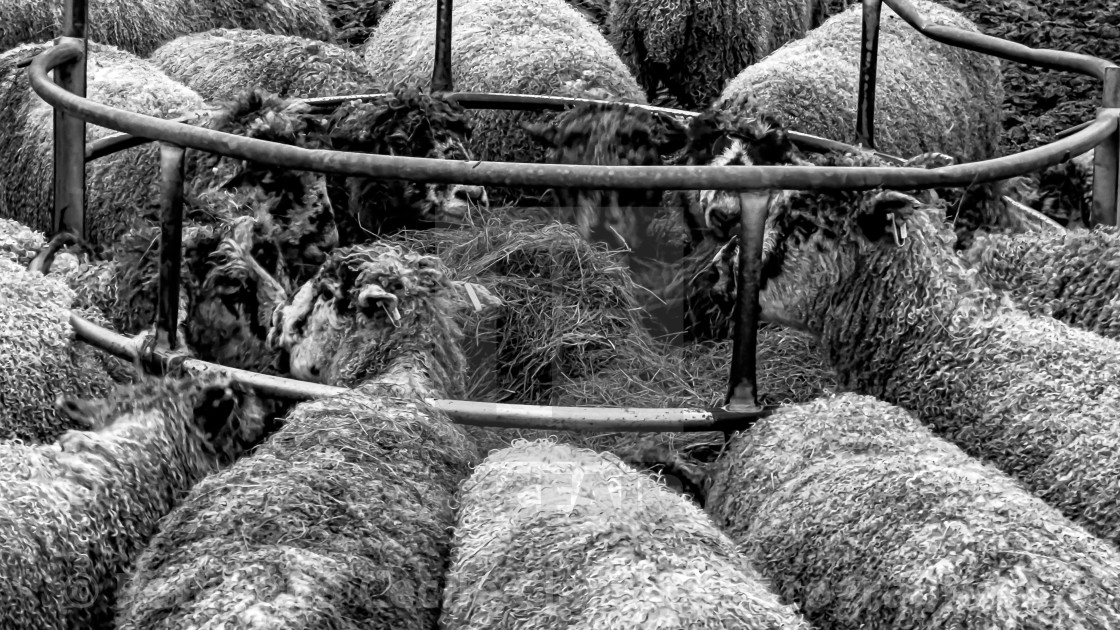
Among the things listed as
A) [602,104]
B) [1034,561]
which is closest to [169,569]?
[1034,561]

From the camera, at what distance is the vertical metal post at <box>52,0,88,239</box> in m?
3.79

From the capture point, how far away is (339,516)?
2355 millimetres

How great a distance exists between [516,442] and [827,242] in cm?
116

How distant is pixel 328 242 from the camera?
13.1 ft

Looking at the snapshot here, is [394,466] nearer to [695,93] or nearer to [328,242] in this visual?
[328,242]

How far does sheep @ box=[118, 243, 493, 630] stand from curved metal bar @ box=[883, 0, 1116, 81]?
230 centimetres

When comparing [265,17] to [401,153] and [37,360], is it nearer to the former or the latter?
[401,153]

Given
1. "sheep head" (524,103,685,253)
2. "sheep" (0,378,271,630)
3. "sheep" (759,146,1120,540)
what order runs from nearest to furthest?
1. "sheep" (0,378,271,630)
2. "sheep" (759,146,1120,540)
3. "sheep head" (524,103,685,253)

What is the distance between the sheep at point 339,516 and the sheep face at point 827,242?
3.12 ft

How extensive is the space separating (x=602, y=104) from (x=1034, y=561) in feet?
9.89

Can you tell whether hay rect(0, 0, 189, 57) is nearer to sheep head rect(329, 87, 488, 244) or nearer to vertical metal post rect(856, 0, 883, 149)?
sheep head rect(329, 87, 488, 244)

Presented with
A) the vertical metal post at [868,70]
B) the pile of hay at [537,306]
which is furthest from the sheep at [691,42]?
the pile of hay at [537,306]

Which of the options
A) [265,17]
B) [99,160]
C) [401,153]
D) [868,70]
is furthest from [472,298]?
[265,17]

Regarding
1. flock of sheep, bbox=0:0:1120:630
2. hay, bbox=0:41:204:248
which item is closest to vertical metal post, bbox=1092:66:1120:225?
flock of sheep, bbox=0:0:1120:630
